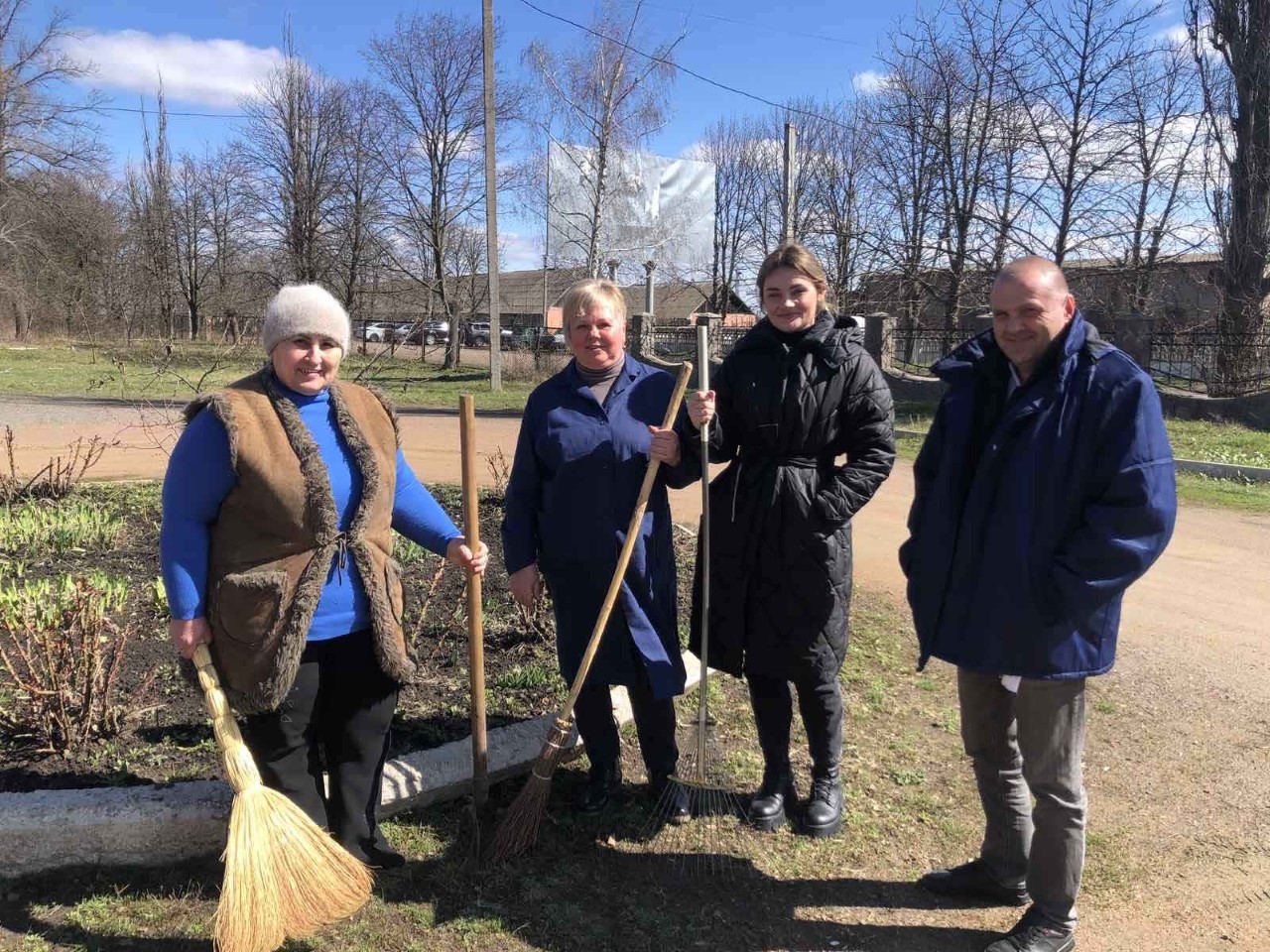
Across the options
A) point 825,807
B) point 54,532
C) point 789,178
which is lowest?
point 825,807

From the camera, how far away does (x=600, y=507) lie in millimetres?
2781

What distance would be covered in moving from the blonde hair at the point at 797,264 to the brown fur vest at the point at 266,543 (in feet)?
4.64

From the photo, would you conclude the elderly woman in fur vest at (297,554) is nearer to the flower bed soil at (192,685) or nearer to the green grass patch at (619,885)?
the green grass patch at (619,885)

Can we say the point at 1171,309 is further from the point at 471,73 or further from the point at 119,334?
the point at 119,334

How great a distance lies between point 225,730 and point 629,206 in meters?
21.0

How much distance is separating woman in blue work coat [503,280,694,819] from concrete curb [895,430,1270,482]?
8466 millimetres

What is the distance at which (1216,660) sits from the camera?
181 inches

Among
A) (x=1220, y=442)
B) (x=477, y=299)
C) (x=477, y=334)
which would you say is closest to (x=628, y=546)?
(x=1220, y=442)

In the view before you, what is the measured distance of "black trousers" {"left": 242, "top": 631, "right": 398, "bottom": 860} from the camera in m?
2.40

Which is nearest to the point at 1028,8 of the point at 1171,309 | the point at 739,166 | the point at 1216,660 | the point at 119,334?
the point at 1171,309

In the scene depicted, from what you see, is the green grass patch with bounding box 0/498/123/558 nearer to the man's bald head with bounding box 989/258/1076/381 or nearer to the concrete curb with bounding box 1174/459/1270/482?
the man's bald head with bounding box 989/258/1076/381

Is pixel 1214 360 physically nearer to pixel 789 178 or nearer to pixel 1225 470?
pixel 1225 470

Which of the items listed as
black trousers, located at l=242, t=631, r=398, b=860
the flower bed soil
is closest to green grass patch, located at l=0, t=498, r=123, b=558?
the flower bed soil

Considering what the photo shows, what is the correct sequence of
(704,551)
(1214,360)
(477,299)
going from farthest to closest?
(477,299) < (1214,360) < (704,551)
